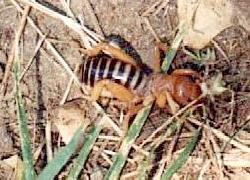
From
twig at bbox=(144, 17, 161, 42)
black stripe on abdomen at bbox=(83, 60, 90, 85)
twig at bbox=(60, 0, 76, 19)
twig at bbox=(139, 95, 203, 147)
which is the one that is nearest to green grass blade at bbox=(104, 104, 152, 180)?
twig at bbox=(139, 95, 203, 147)

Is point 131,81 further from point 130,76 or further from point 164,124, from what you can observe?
point 164,124

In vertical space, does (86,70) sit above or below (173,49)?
below

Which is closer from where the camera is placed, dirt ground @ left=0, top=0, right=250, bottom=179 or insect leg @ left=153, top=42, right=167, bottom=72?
dirt ground @ left=0, top=0, right=250, bottom=179

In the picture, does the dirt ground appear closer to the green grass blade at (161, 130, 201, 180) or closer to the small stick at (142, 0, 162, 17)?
the small stick at (142, 0, 162, 17)

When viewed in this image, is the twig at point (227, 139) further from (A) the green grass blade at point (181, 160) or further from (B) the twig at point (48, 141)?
(B) the twig at point (48, 141)

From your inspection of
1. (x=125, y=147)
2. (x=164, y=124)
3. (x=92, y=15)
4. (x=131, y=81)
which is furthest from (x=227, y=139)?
(x=92, y=15)

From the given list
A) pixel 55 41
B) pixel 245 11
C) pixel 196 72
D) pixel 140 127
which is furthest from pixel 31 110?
pixel 245 11

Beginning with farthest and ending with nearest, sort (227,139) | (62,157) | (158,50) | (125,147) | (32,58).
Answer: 1. (158,50)
2. (32,58)
3. (227,139)
4. (125,147)
5. (62,157)
